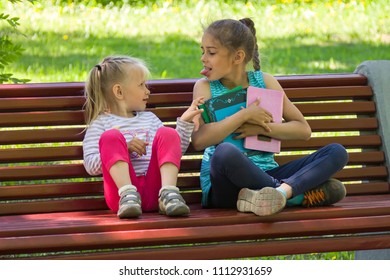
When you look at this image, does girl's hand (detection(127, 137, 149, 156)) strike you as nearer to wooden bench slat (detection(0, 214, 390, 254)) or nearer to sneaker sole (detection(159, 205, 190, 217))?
sneaker sole (detection(159, 205, 190, 217))

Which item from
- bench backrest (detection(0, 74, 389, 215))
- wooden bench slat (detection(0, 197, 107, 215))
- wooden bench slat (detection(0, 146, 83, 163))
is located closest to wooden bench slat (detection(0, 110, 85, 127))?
bench backrest (detection(0, 74, 389, 215))

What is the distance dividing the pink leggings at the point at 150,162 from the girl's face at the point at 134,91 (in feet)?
1.03

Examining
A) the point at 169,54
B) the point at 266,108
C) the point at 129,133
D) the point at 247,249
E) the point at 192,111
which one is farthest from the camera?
the point at 169,54

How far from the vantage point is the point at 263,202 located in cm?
443

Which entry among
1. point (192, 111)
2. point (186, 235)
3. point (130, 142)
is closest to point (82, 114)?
point (130, 142)

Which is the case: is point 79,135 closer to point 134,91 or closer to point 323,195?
point 134,91

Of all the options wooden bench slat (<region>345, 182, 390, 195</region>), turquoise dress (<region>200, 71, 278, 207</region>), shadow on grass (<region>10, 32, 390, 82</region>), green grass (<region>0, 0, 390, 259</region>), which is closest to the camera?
turquoise dress (<region>200, 71, 278, 207</region>)

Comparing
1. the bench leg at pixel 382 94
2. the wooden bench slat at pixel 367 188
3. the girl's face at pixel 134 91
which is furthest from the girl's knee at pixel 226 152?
the bench leg at pixel 382 94

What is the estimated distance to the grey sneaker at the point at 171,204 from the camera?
4461mm

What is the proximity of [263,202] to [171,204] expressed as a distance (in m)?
0.36

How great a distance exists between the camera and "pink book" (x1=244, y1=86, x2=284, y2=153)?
16.4ft

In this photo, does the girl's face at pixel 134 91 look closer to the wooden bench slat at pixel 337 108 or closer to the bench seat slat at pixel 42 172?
the bench seat slat at pixel 42 172

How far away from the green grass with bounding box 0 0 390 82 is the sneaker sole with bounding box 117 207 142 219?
3.75m

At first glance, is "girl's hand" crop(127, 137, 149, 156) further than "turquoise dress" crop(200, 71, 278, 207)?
No
